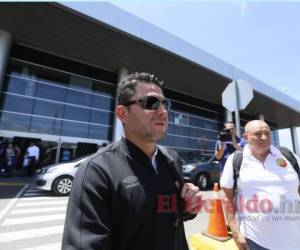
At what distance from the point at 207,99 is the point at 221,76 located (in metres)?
5.70

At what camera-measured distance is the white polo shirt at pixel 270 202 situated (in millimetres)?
1916

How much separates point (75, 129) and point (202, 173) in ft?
29.6

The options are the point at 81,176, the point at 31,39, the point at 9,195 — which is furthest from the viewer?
the point at 31,39

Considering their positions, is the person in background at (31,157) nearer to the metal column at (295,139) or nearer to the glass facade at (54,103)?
the glass facade at (54,103)

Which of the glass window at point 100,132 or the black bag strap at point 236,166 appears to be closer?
the black bag strap at point 236,166

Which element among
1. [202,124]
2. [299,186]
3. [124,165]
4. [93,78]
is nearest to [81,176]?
[124,165]

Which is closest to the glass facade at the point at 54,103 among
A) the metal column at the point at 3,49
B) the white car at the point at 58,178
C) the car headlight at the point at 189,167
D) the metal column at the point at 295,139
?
the metal column at the point at 3,49

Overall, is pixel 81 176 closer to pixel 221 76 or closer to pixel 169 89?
pixel 221 76

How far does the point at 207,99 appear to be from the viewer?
2333cm

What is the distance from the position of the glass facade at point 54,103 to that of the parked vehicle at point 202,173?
8.15 meters

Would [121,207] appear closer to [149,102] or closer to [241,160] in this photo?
[149,102]

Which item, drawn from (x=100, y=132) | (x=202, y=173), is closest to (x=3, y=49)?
(x=100, y=132)

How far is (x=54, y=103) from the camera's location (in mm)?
14977

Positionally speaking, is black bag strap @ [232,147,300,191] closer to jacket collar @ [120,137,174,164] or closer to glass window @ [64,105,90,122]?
jacket collar @ [120,137,174,164]
